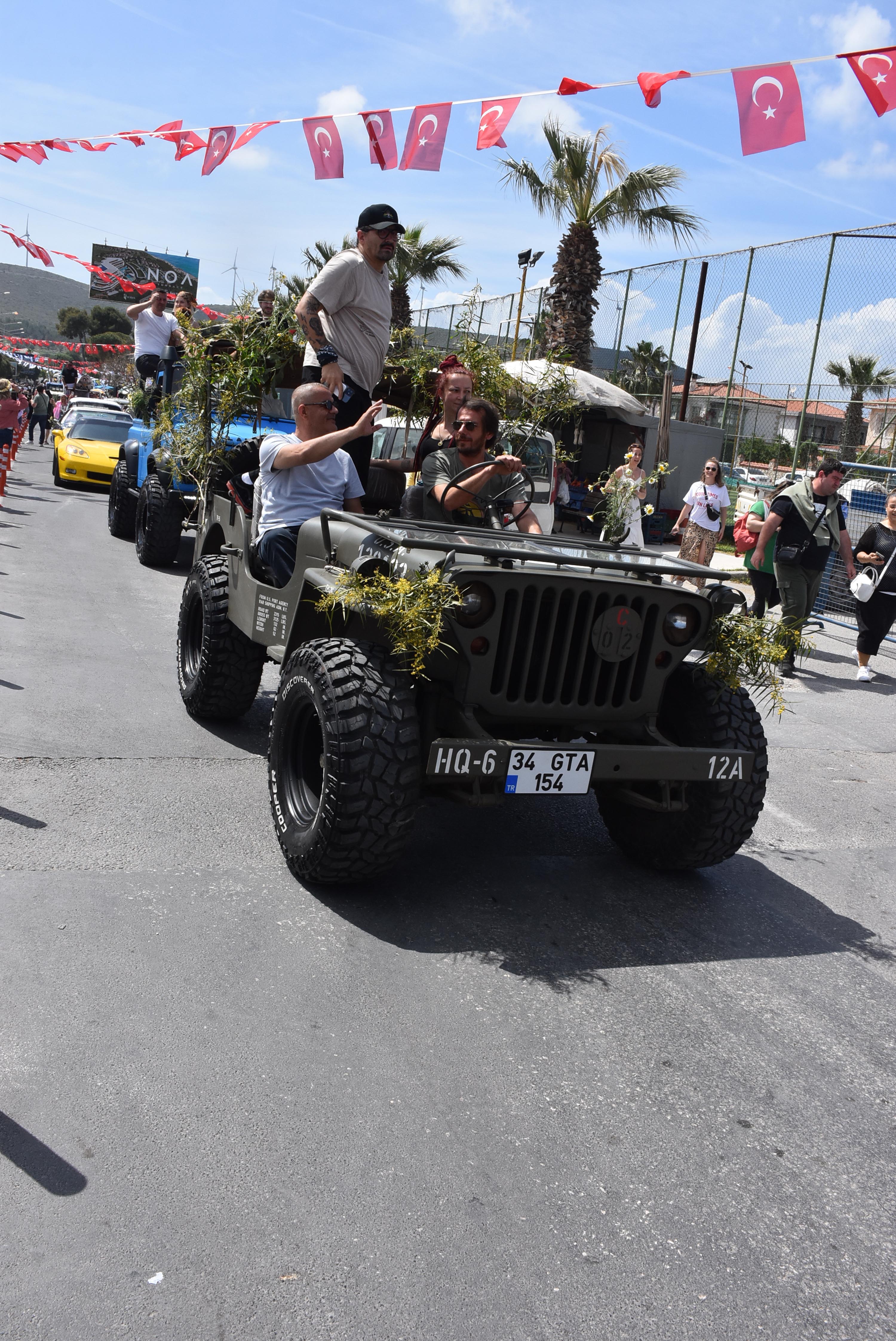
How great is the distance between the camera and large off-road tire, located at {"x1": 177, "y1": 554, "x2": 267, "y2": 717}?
19.8 feet

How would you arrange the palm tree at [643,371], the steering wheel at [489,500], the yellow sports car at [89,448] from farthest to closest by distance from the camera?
the palm tree at [643,371] < the yellow sports car at [89,448] < the steering wheel at [489,500]

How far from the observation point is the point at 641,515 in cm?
1299

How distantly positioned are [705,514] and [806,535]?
2727mm

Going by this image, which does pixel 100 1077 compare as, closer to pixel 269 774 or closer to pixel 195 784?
pixel 269 774

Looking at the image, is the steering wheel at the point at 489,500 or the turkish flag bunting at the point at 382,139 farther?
the turkish flag bunting at the point at 382,139

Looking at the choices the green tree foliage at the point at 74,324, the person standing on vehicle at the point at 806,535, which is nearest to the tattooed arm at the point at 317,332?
the person standing on vehicle at the point at 806,535

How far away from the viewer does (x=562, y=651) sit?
4215mm

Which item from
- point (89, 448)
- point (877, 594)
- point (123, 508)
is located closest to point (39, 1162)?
point (877, 594)

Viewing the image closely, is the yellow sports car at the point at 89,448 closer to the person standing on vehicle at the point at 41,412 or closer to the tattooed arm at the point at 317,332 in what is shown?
the tattooed arm at the point at 317,332

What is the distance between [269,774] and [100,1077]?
1.83 m

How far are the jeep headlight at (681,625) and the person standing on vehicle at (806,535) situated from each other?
581 cm

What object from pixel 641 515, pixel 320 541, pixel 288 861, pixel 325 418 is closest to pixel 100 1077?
pixel 288 861

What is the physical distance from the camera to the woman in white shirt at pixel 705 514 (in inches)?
497

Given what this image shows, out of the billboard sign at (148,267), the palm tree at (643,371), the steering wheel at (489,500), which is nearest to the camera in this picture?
the steering wheel at (489,500)
